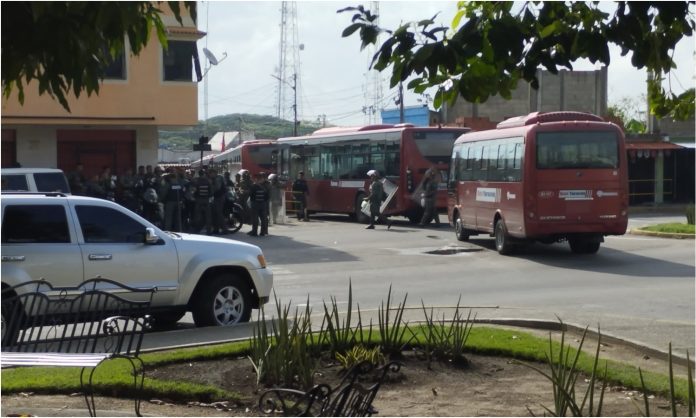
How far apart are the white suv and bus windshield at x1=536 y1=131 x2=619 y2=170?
11.0m

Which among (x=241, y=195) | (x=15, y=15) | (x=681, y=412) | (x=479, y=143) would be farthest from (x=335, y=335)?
(x=241, y=195)

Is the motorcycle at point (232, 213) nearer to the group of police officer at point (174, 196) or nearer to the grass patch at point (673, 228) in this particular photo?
the group of police officer at point (174, 196)

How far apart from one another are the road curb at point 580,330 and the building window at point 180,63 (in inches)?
928

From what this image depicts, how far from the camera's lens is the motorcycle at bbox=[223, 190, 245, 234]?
105 ft

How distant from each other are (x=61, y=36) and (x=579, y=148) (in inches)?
755

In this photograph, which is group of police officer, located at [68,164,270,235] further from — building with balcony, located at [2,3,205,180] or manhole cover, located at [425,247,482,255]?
manhole cover, located at [425,247,482,255]

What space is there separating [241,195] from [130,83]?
16.9 ft

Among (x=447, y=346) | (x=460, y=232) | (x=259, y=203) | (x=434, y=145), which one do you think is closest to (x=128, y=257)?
(x=447, y=346)

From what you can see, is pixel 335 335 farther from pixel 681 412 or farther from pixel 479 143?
pixel 479 143

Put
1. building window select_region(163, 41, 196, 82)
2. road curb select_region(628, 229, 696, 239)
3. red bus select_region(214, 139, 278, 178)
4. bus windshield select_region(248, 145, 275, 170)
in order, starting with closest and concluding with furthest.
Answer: road curb select_region(628, 229, 696, 239)
building window select_region(163, 41, 196, 82)
red bus select_region(214, 139, 278, 178)
bus windshield select_region(248, 145, 275, 170)

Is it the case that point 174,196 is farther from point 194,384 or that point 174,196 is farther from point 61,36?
point 61,36

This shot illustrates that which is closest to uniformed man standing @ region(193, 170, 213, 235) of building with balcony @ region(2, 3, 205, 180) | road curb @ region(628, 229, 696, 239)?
building with balcony @ region(2, 3, 205, 180)

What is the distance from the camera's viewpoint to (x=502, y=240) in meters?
24.4

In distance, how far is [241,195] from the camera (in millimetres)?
34344
